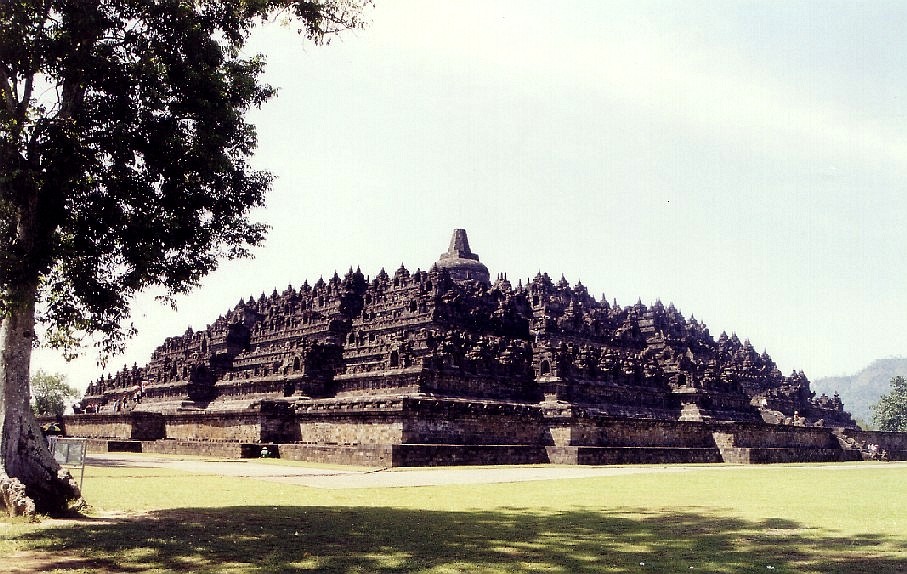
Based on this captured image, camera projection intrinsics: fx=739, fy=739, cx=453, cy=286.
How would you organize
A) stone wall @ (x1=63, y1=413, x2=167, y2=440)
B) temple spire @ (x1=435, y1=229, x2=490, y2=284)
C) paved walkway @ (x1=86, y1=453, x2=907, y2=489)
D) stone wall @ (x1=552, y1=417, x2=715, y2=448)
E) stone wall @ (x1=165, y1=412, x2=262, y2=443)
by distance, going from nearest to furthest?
1. paved walkway @ (x1=86, y1=453, x2=907, y2=489)
2. stone wall @ (x1=552, y1=417, x2=715, y2=448)
3. stone wall @ (x1=165, y1=412, x2=262, y2=443)
4. stone wall @ (x1=63, y1=413, x2=167, y2=440)
5. temple spire @ (x1=435, y1=229, x2=490, y2=284)

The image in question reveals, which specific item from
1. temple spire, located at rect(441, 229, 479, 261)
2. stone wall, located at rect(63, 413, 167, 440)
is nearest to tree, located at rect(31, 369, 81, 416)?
stone wall, located at rect(63, 413, 167, 440)

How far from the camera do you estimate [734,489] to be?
24.6 m

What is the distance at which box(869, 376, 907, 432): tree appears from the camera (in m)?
109

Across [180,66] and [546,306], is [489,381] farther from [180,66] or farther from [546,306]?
[180,66]

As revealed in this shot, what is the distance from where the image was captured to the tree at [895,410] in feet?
358

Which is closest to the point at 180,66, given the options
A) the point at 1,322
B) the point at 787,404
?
the point at 1,322

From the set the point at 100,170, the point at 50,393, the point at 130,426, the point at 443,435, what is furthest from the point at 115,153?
the point at 50,393

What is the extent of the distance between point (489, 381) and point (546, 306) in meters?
23.2

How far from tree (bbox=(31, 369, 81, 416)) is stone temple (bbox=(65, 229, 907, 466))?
15.0 metres

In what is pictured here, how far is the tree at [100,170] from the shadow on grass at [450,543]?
13.9ft

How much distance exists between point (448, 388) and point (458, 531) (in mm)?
34453

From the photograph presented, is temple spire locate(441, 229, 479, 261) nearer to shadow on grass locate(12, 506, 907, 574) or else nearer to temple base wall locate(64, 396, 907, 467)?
temple base wall locate(64, 396, 907, 467)

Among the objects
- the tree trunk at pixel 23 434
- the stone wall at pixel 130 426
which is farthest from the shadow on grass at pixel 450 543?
the stone wall at pixel 130 426

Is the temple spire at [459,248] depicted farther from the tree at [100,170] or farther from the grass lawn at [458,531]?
the tree at [100,170]
